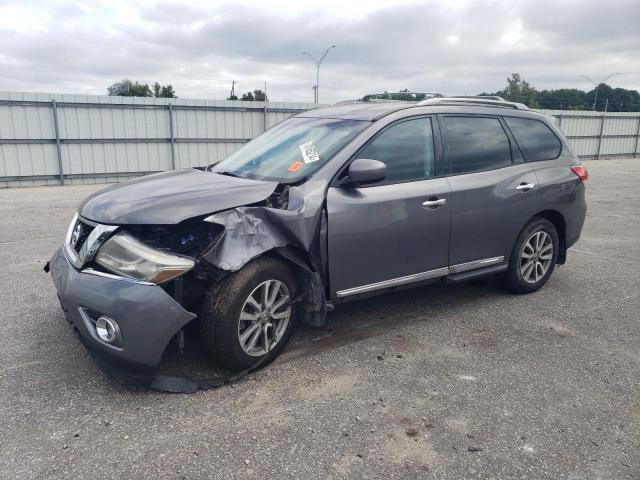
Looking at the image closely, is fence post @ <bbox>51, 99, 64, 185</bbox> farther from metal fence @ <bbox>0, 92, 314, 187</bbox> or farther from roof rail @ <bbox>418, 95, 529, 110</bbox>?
roof rail @ <bbox>418, 95, 529, 110</bbox>

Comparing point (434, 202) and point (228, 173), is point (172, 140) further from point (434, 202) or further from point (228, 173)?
point (434, 202)

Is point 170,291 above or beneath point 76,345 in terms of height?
above

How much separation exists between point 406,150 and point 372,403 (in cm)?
195

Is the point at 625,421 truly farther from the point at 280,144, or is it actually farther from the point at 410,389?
the point at 280,144

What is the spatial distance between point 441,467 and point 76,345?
8.79 ft

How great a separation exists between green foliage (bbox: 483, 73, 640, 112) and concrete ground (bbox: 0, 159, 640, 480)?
5014cm

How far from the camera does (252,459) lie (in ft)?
8.39

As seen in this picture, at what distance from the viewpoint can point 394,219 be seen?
150 inches

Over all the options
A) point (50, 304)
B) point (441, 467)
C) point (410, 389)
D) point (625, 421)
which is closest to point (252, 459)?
point (441, 467)

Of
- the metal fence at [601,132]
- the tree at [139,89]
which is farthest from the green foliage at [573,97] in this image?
the tree at [139,89]

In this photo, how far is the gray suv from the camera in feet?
9.89

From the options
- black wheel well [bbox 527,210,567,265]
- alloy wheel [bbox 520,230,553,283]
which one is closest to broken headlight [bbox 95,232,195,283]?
alloy wheel [bbox 520,230,553,283]

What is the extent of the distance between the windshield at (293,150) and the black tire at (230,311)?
0.78 metres

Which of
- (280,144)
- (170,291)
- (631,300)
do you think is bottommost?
(631,300)
